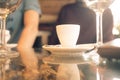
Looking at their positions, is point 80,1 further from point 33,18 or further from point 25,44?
point 25,44

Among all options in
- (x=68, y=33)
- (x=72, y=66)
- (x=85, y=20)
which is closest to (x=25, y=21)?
(x=85, y=20)

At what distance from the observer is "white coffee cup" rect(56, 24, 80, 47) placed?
70 cm

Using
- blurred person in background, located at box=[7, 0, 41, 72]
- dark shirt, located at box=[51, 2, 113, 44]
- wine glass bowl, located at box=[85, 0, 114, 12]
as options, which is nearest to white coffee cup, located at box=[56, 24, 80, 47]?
wine glass bowl, located at box=[85, 0, 114, 12]

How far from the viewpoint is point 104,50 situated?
1.84ft

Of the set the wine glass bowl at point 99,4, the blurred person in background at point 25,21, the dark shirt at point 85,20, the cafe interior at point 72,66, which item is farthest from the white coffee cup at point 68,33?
the dark shirt at point 85,20

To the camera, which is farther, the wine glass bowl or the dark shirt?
the dark shirt

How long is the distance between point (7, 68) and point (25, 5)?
1.15m

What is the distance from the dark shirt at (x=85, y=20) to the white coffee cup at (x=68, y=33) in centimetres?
143

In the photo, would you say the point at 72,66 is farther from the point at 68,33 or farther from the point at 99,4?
the point at 99,4

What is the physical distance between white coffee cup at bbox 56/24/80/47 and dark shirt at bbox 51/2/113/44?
1.43 m

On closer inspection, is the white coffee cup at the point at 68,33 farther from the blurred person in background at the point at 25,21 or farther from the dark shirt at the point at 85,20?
the dark shirt at the point at 85,20

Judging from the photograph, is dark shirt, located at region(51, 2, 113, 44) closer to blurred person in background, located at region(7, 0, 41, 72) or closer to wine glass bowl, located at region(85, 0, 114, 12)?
blurred person in background, located at region(7, 0, 41, 72)

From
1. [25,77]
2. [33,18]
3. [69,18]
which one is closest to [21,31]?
[33,18]

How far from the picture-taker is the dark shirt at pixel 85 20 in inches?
86.6
